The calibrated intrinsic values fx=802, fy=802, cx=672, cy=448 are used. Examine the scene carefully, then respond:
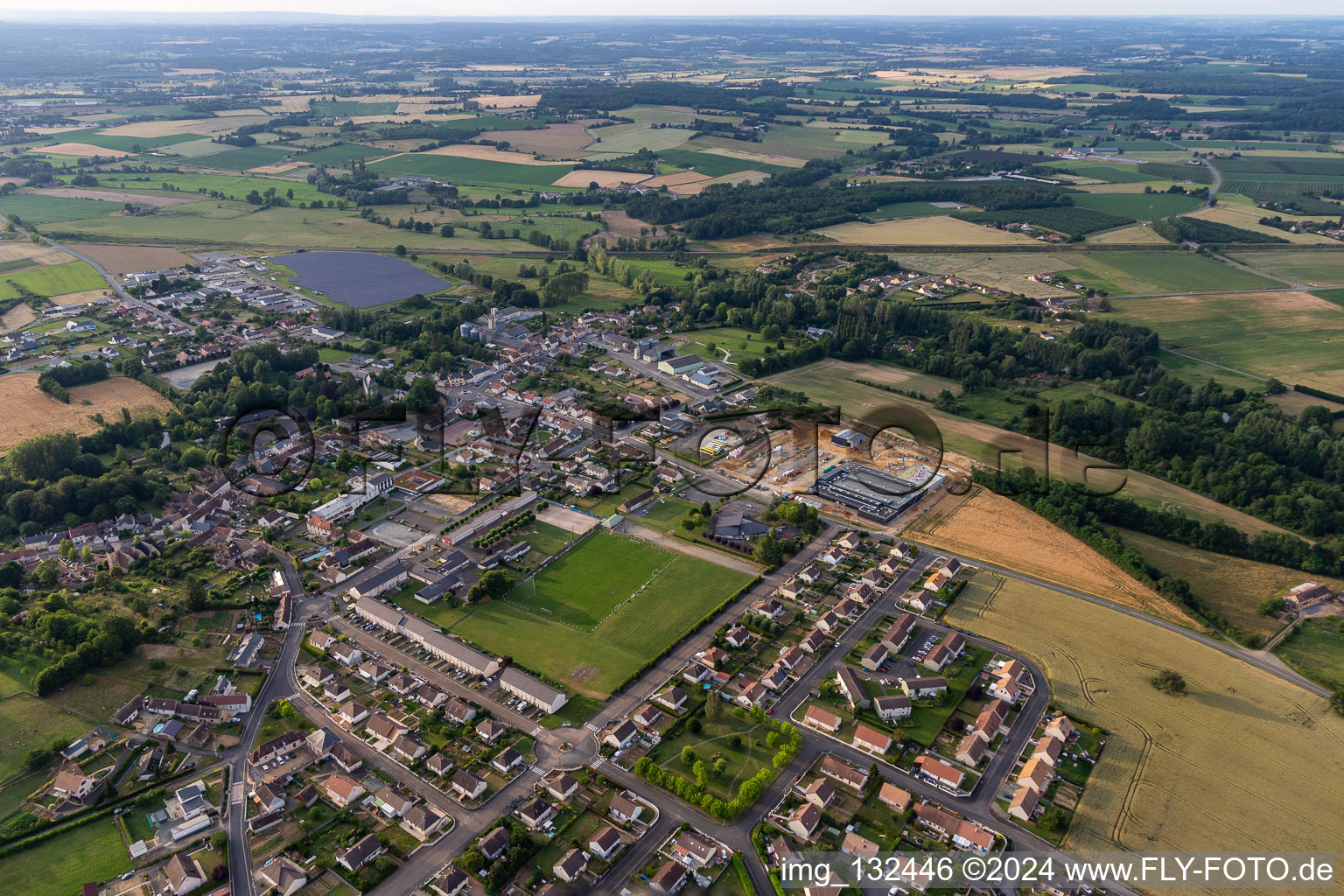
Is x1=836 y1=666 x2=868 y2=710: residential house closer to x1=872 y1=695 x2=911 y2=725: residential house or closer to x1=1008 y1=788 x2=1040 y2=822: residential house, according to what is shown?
x1=872 y1=695 x2=911 y2=725: residential house

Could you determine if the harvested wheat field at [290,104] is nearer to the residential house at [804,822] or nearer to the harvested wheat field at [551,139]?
the harvested wheat field at [551,139]

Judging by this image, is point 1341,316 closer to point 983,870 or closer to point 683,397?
point 683,397

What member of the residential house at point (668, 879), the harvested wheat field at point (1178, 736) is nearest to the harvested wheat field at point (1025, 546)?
the harvested wheat field at point (1178, 736)

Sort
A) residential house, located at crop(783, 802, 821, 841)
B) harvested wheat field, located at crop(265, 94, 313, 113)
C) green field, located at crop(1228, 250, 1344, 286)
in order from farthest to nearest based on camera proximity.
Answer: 1. harvested wheat field, located at crop(265, 94, 313, 113)
2. green field, located at crop(1228, 250, 1344, 286)
3. residential house, located at crop(783, 802, 821, 841)

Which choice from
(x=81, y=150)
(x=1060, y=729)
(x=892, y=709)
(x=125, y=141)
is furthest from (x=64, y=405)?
(x=125, y=141)

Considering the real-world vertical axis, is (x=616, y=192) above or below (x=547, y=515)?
above

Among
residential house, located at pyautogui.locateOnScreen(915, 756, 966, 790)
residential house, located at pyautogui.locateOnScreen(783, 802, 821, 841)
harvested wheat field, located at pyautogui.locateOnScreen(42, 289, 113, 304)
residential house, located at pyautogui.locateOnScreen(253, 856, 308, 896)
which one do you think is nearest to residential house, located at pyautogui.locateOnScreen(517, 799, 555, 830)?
residential house, located at pyautogui.locateOnScreen(253, 856, 308, 896)

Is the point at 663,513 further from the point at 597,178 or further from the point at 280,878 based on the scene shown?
the point at 597,178

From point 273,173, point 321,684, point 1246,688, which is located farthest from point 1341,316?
point 273,173

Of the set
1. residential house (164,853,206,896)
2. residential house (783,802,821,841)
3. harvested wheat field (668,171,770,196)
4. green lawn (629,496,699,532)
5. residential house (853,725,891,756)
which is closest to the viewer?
residential house (164,853,206,896)
